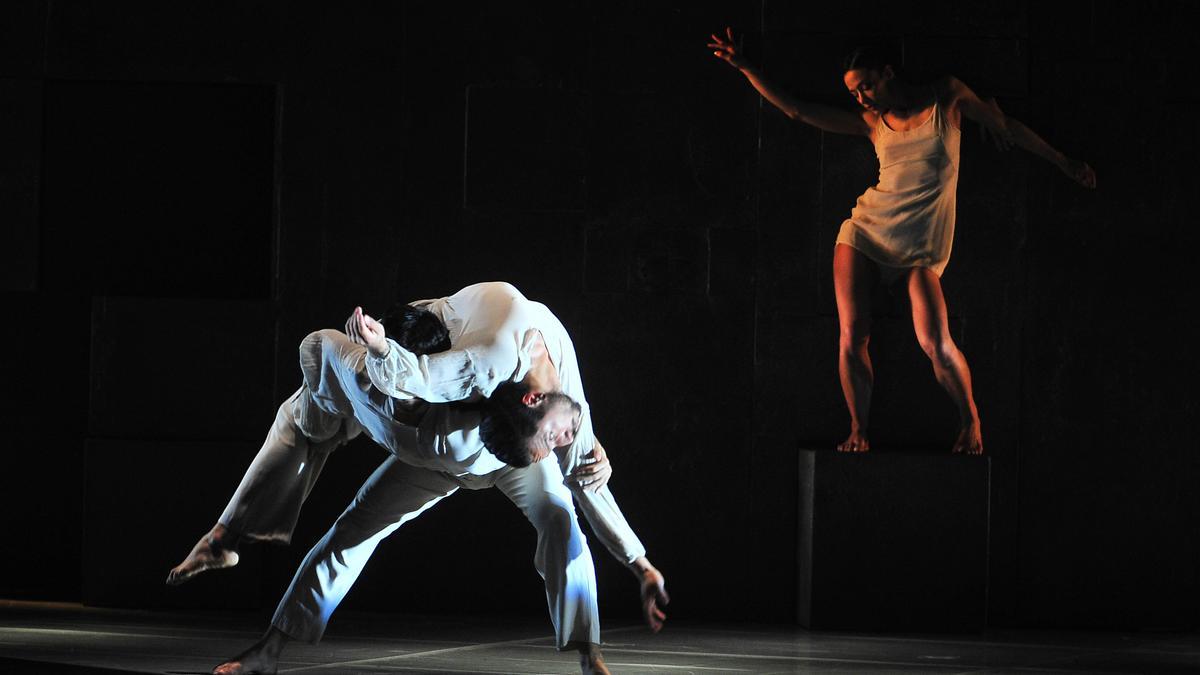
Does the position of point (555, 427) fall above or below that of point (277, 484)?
above

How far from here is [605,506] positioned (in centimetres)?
439

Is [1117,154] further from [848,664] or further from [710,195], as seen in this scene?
[848,664]

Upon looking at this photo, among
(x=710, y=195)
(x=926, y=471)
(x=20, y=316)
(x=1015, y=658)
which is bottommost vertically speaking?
(x=1015, y=658)

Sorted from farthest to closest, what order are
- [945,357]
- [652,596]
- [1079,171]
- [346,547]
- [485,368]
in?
[1079,171], [945,357], [346,547], [652,596], [485,368]

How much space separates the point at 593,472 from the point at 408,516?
2.29 ft

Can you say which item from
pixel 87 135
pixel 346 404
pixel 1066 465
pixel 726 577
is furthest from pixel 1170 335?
pixel 87 135

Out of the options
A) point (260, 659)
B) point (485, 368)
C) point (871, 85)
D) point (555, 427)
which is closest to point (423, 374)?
point (485, 368)

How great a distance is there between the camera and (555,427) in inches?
167

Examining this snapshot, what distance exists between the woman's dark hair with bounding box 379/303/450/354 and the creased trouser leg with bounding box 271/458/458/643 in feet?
1.74

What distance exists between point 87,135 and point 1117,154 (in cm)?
436

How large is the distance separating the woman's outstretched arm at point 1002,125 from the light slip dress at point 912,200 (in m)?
0.10

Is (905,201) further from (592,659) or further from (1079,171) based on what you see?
(592,659)

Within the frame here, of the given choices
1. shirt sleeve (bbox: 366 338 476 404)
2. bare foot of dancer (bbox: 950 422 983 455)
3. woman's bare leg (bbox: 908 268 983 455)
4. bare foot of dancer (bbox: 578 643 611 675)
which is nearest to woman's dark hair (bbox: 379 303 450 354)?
shirt sleeve (bbox: 366 338 476 404)

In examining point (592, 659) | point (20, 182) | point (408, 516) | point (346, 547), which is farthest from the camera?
point (20, 182)
